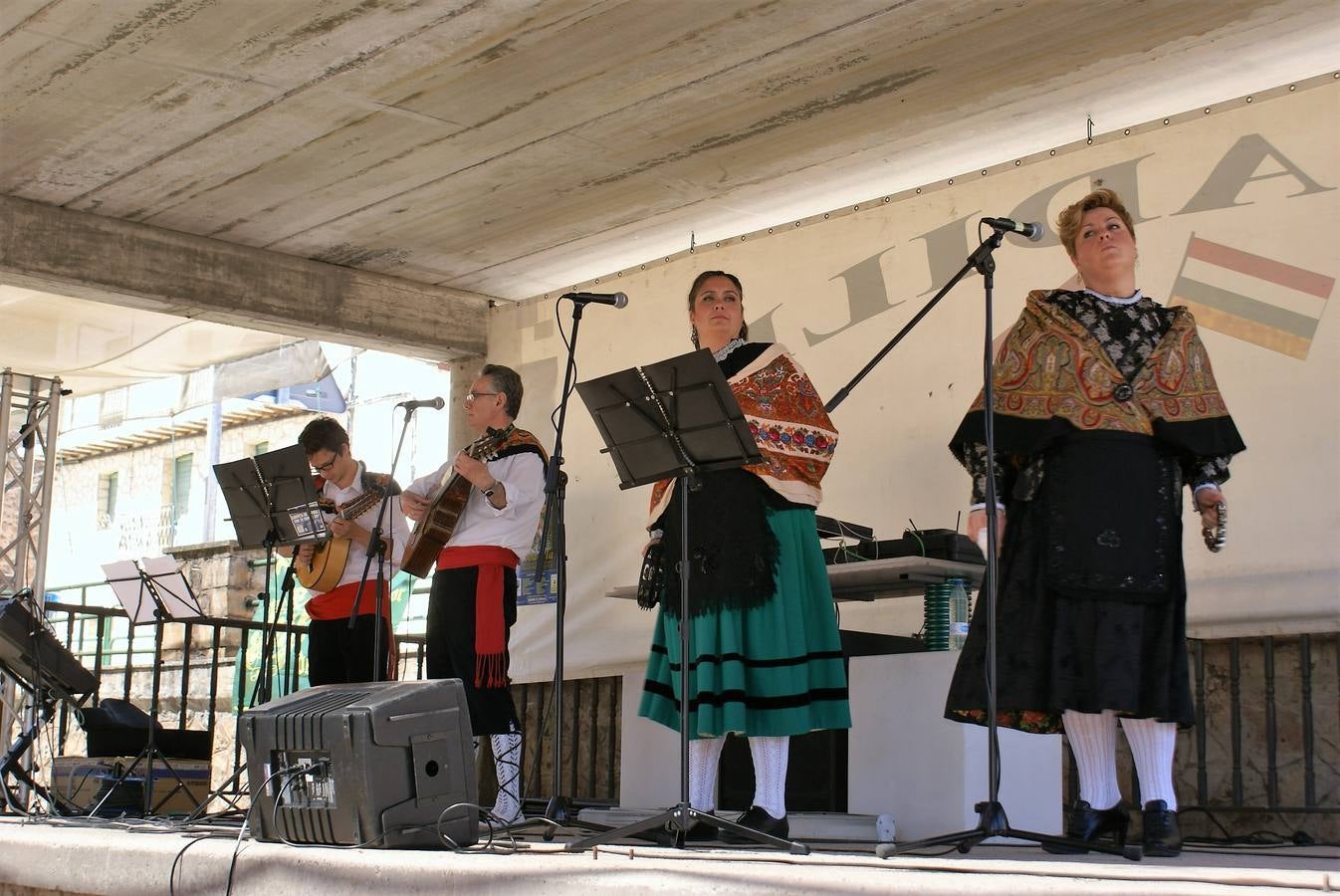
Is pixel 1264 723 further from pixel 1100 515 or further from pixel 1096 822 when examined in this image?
pixel 1100 515

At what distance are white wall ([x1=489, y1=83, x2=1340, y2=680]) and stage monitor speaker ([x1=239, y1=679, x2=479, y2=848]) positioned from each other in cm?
250

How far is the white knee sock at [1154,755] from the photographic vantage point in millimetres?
3191

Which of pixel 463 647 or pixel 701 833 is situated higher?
pixel 463 647

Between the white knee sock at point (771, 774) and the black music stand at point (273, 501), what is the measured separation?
2.02m

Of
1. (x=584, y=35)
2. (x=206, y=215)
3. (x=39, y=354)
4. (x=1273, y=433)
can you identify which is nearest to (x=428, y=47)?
(x=584, y=35)

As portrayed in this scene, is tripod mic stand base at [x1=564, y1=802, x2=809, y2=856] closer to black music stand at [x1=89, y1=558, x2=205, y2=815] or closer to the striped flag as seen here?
the striped flag

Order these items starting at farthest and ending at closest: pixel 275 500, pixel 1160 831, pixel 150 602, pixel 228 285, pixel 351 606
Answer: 1. pixel 228 285
2. pixel 150 602
3. pixel 351 606
4. pixel 275 500
5. pixel 1160 831

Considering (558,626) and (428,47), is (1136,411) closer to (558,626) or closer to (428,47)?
(558,626)

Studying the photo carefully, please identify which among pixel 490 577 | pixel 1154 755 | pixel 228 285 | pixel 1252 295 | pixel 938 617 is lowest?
pixel 1154 755

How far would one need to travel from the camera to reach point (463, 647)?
4777mm

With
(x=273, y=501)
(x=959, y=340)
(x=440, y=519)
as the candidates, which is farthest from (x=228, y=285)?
(x=959, y=340)

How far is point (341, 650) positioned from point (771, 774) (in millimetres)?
2277

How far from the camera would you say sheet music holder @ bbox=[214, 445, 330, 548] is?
5.07 meters

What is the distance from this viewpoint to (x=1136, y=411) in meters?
3.28
